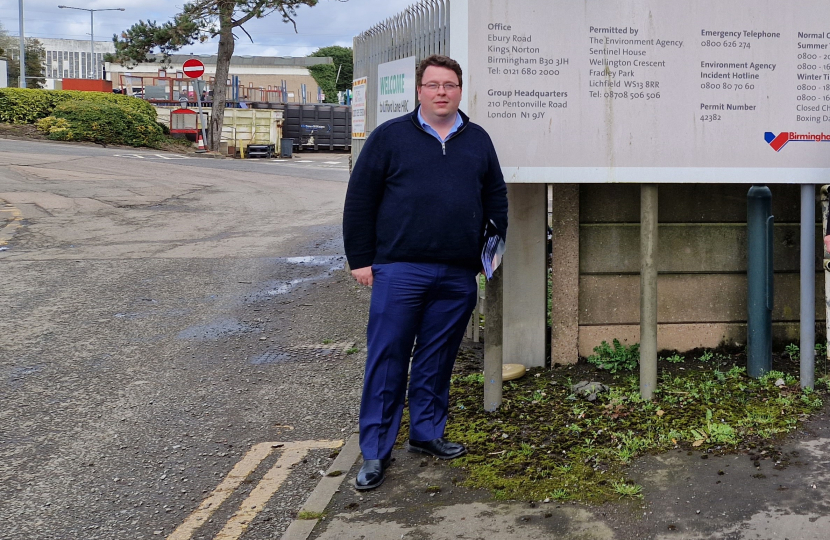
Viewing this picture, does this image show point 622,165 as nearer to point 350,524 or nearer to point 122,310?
point 350,524

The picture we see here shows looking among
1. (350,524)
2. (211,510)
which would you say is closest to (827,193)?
(350,524)

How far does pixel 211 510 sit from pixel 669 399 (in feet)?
8.00

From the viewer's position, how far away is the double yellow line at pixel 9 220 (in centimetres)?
1232

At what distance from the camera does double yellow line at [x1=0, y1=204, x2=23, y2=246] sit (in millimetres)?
12320

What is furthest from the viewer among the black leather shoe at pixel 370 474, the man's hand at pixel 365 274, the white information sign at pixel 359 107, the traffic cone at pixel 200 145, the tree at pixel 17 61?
the tree at pixel 17 61

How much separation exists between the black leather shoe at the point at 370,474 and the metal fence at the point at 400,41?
2478 millimetres

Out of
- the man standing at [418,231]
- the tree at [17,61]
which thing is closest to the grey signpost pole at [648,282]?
the man standing at [418,231]

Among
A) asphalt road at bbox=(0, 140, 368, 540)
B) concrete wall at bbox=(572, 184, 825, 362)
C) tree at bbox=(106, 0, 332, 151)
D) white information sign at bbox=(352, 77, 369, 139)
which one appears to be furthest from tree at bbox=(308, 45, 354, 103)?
concrete wall at bbox=(572, 184, 825, 362)

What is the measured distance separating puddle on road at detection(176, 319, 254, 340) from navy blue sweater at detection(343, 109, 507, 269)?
11.6 feet

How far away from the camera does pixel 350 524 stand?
3.76 m

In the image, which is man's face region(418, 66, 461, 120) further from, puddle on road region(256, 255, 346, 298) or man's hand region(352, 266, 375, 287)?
puddle on road region(256, 255, 346, 298)

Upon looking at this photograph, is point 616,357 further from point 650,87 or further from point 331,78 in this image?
point 331,78

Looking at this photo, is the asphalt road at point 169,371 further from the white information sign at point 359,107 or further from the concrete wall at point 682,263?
the concrete wall at point 682,263

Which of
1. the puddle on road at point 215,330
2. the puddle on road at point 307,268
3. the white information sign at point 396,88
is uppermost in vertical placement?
the white information sign at point 396,88
